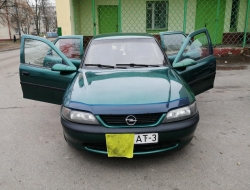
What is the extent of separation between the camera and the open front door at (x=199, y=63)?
3.86 meters

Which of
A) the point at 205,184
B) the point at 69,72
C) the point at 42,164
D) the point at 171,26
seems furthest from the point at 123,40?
the point at 171,26

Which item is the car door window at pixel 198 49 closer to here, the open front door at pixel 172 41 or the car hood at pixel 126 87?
the open front door at pixel 172 41

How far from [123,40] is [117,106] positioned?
1.75m

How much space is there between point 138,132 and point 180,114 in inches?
20.7

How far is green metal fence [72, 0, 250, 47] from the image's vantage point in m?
13.1

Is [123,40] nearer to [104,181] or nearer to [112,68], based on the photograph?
[112,68]

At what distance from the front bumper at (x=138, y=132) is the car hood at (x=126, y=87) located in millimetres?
277

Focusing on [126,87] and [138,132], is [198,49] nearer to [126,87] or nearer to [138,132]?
[126,87]

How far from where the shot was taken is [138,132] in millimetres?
2414

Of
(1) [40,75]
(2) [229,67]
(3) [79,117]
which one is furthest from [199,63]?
(2) [229,67]

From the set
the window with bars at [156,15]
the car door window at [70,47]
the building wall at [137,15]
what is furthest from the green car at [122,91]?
the window with bars at [156,15]

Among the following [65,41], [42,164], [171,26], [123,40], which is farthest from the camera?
[171,26]

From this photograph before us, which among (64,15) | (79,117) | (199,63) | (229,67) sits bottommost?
(229,67)

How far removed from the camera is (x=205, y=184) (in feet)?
7.84
